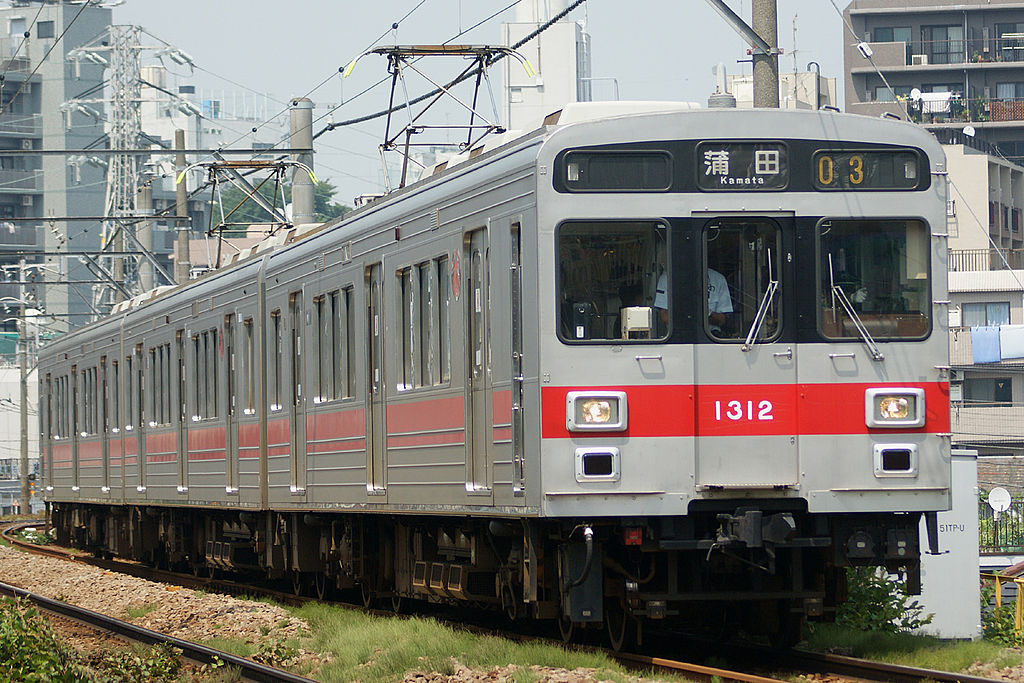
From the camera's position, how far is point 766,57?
13305 millimetres

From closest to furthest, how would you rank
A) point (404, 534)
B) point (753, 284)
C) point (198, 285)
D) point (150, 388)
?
point (753, 284) → point (404, 534) → point (198, 285) → point (150, 388)

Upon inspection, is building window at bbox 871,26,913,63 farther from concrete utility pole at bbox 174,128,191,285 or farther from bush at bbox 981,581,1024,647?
bush at bbox 981,581,1024,647

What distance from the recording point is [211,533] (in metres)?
20.4

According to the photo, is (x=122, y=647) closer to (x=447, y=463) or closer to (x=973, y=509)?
(x=447, y=463)

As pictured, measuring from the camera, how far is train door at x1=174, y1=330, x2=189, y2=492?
20.2m

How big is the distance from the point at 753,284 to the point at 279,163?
13.3 m

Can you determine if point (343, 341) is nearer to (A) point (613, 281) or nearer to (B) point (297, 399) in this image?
(B) point (297, 399)

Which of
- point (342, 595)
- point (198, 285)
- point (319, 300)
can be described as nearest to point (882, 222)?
point (319, 300)

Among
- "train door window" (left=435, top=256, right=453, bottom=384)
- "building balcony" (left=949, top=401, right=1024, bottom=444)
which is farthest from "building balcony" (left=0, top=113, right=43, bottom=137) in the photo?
"train door window" (left=435, top=256, right=453, bottom=384)

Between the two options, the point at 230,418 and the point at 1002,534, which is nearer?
the point at 230,418

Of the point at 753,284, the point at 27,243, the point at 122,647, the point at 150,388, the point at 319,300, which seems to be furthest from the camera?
the point at 27,243

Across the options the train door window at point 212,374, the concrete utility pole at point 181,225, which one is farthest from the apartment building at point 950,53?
the train door window at point 212,374

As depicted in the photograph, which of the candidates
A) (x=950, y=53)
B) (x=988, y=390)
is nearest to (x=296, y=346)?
(x=988, y=390)

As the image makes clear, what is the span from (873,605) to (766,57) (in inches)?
162
